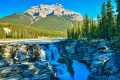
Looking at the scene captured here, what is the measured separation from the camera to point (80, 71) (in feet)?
92.6

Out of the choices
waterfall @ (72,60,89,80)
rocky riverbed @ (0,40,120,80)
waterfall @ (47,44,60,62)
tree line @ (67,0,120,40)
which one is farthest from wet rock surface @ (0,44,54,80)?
tree line @ (67,0,120,40)

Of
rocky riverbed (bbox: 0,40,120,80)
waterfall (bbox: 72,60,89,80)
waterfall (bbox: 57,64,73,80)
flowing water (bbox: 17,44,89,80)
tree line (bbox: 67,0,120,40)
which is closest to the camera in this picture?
rocky riverbed (bbox: 0,40,120,80)

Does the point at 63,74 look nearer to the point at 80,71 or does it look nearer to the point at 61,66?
the point at 61,66

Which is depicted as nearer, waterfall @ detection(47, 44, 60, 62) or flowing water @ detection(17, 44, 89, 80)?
flowing water @ detection(17, 44, 89, 80)

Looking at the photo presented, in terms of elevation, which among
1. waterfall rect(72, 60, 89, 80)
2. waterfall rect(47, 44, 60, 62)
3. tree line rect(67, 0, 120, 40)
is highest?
tree line rect(67, 0, 120, 40)

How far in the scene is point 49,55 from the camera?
30.3 metres

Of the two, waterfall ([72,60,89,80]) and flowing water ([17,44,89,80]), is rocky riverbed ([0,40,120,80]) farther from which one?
waterfall ([72,60,89,80])

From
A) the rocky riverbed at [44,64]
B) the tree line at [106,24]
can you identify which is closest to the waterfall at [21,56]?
the rocky riverbed at [44,64]

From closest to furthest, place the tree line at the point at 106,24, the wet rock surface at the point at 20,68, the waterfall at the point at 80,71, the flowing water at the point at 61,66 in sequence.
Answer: the wet rock surface at the point at 20,68 → the flowing water at the point at 61,66 → the waterfall at the point at 80,71 → the tree line at the point at 106,24

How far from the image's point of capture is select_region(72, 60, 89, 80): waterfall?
2556 centimetres

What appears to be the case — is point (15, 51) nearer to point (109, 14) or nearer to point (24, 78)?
point (24, 78)

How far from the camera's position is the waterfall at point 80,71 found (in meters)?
25.6

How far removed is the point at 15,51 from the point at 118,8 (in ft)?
106

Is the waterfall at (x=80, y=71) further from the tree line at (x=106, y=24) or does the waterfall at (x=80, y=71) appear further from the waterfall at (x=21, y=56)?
the waterfall at (x=21, y=56)
